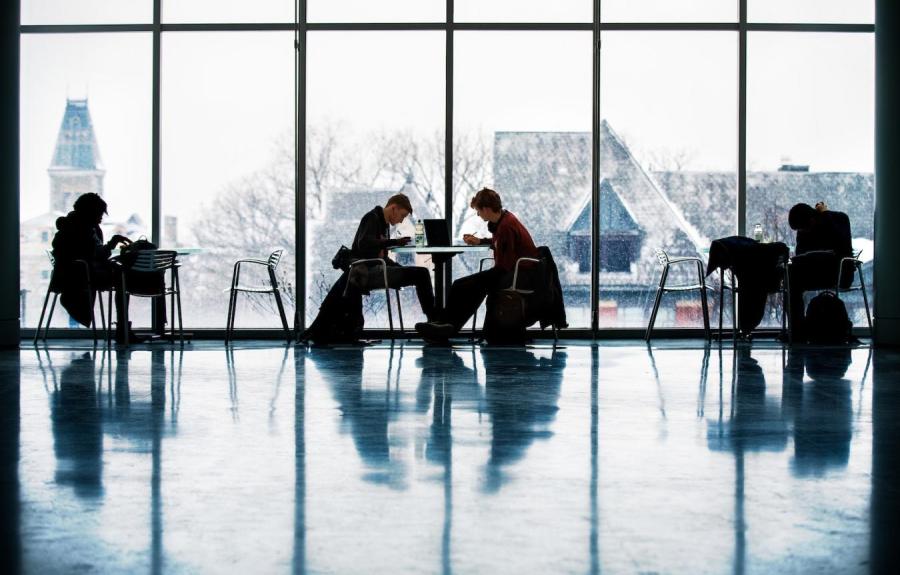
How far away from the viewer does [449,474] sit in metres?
Answer: 2.82

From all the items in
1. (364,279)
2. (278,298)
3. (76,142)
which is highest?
(76,142)

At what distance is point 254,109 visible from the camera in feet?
31.2

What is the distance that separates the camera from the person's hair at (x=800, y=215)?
8633 millimetres

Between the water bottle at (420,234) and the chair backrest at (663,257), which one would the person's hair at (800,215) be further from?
the water bottle at (420,234)

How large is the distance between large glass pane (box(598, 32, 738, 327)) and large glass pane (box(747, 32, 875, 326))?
216 mm

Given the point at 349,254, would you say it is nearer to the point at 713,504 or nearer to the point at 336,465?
the point at 336,465

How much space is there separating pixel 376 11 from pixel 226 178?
6.13ft

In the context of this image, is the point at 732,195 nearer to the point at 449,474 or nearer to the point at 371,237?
the point at 371,237

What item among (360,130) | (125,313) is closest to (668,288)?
(360,130)

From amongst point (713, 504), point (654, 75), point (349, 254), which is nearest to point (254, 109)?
point (349, 254)

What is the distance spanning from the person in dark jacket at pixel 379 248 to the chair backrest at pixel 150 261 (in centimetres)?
140

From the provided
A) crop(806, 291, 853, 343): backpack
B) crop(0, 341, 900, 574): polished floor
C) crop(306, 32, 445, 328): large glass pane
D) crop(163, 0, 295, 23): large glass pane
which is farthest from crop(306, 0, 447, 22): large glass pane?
crop(0, 341, 900, 574): polished floor

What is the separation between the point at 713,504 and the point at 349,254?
604 centimetres

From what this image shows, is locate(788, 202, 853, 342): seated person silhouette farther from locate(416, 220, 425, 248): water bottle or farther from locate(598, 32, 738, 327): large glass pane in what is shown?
locate(416, 220, 425, 248): water bottle
